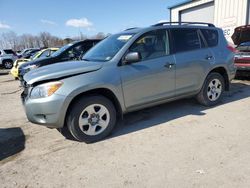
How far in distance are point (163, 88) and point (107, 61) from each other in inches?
48.8

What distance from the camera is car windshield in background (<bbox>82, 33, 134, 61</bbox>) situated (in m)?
4.27

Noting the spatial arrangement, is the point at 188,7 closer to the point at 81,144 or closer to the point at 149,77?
the point at 149,77

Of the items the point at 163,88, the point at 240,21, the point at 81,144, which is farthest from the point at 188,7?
the point at 81,144

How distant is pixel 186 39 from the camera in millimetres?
4910

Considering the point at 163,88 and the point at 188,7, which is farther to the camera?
the point at 188,7

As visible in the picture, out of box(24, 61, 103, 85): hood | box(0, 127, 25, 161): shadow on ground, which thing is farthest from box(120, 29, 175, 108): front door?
box(0, 127, 25, 161): shadow on ground

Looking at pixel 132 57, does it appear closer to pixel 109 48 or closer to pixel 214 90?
pixel 109 48

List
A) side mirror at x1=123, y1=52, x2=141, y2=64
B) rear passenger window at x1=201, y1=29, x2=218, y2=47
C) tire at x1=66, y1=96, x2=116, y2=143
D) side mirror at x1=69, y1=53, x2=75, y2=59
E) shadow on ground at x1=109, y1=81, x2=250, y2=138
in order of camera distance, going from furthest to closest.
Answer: side mirror at x1=69, y1=53, x2=75, y2=59 < rear passenger window at x1=201, y1=29, x2=218, y2=47 < shadow on ground at x1=109, y1=81, x2=250, y2=138 < side mirror at x1=123, y1=52, x2=141, y2=64 < tire at x1=66, y1=96, x2=116, y2=143

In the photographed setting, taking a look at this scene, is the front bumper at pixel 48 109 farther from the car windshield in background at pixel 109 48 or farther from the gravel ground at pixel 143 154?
the car windshield in background at pixel 109 48

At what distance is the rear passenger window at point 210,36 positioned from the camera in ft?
17.2

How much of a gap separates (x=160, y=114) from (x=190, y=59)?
1306 millimetres

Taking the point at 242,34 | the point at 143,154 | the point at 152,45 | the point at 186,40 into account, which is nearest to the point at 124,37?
the point at 152,45

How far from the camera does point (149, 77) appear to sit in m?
4.29

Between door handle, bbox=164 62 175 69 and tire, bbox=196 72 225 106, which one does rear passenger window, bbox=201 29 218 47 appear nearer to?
tire, bbox=196 72 225 106
